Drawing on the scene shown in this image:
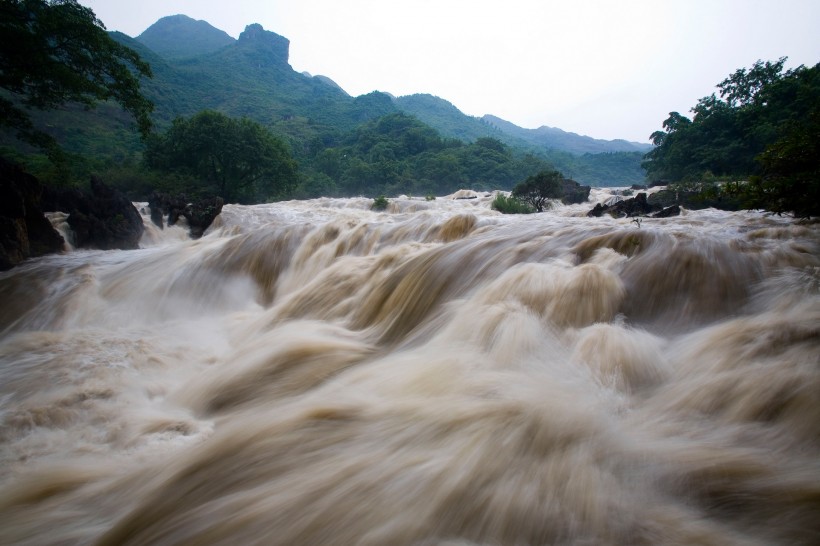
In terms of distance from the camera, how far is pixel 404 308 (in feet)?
12.8

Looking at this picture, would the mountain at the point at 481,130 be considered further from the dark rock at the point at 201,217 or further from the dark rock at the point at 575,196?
the dark rock at the point at 201,217

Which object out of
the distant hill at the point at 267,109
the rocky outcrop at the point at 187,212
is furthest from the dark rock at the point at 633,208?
the distant hill at the point at 267,109

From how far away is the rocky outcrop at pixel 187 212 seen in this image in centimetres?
1203

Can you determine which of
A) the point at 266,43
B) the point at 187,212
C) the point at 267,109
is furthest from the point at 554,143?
the point at 187,212

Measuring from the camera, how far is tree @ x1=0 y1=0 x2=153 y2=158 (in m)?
7.14

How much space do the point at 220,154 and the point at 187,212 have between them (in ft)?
45.1

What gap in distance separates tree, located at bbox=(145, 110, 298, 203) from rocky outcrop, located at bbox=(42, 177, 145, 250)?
1265cm

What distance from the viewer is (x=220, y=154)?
23.8 meters

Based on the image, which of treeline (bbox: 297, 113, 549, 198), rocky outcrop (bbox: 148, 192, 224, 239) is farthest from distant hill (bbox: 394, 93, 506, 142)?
rocky outcrop (bbox: 148, 192, 224, 239)

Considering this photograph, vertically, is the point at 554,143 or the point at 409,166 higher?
the point at 554,143

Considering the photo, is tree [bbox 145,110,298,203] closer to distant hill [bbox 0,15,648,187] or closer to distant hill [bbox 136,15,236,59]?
distant hill [bbox 0,15,648,187]

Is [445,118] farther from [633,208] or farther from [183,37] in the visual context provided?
[633,208]

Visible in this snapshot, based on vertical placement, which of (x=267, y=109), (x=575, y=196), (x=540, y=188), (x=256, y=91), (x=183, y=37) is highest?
→ (x=183, y=37)

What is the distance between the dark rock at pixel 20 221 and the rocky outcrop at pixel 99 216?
129 centimetres
